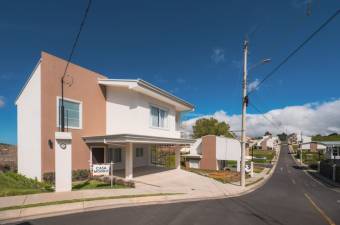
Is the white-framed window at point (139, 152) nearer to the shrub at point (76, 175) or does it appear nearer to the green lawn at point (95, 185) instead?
the shrub at point (76, 175)

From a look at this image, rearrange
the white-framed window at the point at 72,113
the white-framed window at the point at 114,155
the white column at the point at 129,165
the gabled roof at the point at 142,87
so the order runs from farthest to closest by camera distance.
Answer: the white-framed window at the point at 114,155
the gabled roof at the point at 142,87
the white column at the point at 129,165
the white-framed window at the point at 72,113

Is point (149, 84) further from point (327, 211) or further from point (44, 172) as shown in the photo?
point (327, 211)

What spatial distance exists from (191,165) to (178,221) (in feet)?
104

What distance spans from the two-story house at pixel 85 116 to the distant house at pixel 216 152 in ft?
52.3

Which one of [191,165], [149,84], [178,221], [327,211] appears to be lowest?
[191,165]

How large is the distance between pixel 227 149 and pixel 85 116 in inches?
961

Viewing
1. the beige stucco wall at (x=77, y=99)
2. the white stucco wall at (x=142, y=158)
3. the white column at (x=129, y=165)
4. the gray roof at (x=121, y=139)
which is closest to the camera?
the beige stucco wall at (x=77, y=99)

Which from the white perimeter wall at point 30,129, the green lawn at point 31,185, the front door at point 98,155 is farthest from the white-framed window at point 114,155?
the white perimeter wall at point 30,129

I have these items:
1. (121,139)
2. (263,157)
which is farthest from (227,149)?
(263,157)

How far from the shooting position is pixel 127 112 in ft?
61.1

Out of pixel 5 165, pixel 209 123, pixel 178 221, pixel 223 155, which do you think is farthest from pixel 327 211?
pixel 209 123

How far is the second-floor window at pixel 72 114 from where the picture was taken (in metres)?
15.6

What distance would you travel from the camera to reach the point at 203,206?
10484mm

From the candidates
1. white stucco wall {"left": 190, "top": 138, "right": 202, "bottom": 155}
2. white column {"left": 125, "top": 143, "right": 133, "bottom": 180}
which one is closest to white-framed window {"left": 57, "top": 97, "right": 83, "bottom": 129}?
white column {"left": 125, "top": 143, "right": 133, "bottom": 180}
